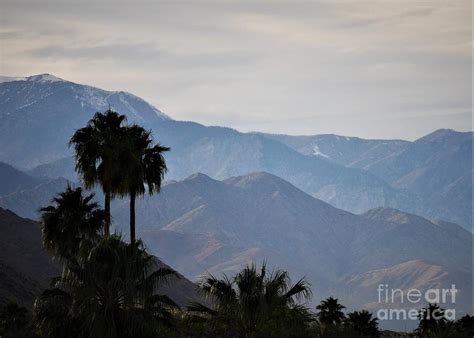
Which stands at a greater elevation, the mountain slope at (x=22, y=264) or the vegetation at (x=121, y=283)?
the mountain slope at (x=22, y=264)

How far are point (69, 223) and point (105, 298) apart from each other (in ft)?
74.3

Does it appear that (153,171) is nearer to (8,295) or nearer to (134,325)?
(134,325)

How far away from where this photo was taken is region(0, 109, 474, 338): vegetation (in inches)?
1796

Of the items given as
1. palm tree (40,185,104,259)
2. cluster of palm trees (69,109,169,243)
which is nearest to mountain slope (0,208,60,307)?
cluster of palm trees (69,109,169,243)

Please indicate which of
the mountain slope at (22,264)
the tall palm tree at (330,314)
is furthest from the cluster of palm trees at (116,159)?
the mountain slope at (22,264)

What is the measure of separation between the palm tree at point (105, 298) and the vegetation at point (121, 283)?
4cm

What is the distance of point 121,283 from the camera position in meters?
45.5

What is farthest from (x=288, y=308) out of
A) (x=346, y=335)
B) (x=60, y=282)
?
(x=346, y=335)

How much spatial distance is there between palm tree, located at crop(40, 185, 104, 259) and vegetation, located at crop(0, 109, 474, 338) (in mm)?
66

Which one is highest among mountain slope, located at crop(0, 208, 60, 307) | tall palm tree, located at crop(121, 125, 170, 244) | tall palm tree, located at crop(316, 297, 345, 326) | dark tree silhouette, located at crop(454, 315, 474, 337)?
mountain slope, located at crop(0, 208, 60, 307)

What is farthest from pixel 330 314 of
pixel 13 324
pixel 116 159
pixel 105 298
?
pixel 105 298

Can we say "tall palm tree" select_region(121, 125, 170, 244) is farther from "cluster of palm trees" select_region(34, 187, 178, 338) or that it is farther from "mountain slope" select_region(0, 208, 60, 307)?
"mountain slope" select_region(0, 208, 60, 307)

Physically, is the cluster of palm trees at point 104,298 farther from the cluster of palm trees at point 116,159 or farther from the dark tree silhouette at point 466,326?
the dark tree silhouette at point 466,326

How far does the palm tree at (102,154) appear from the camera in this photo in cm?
6806
